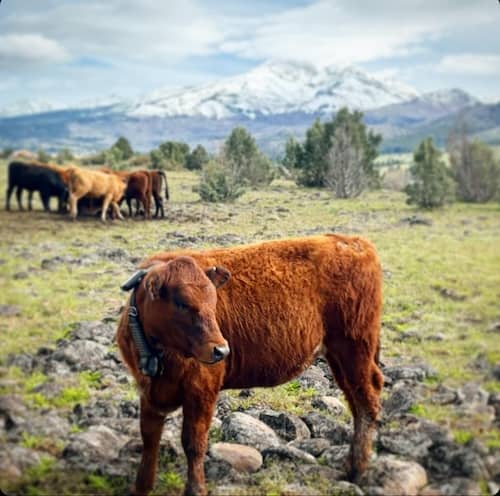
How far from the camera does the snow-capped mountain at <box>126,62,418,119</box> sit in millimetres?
5199

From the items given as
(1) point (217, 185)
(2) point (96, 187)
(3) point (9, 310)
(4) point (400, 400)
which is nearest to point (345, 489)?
(4) point (400, 400)

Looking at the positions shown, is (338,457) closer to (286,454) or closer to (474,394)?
(286,454)

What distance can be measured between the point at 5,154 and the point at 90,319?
162 cm

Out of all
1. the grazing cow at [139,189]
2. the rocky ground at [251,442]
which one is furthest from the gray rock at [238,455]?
the grazing cow at [139,189]

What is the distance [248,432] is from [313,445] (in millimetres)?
525

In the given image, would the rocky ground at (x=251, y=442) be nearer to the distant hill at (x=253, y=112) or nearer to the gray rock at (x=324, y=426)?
the gray rock at (x=324, y=426)

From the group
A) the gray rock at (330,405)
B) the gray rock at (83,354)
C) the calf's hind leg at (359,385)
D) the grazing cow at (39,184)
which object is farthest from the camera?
the gray rock at (330,405)

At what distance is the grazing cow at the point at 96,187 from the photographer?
4860mm

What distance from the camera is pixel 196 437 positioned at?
4320mm

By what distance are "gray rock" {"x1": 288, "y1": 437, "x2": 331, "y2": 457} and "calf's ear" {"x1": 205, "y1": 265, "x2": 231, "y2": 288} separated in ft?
5.12

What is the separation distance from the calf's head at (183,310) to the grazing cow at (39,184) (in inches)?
51.6

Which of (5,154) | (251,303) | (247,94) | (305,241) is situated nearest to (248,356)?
(251,303)

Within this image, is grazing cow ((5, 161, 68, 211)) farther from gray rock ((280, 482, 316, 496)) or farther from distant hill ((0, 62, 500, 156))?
gray rock ((280, 482, 316, 496))

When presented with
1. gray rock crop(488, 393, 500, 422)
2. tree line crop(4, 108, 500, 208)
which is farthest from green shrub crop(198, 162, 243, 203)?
gray rock crop(488, 393, 500, 422)
